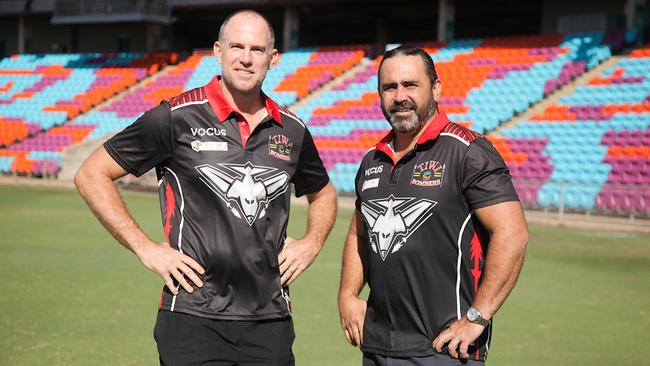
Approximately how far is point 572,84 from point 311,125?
8782 mm

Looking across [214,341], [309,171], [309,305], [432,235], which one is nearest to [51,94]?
[309,305]

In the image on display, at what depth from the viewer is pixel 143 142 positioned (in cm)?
373

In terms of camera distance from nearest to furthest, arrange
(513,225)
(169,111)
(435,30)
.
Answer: (513,225)
(169,111)
(435,30)

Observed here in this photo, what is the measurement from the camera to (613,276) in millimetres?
11602

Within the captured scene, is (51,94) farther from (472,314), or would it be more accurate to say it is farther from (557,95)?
(472,314)

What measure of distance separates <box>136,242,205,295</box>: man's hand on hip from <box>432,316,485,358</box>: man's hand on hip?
3.64 feet

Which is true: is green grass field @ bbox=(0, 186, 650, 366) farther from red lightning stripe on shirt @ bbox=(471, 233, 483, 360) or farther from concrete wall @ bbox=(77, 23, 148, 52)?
concrete wall @ bbox=(77, 23, 148, 52)

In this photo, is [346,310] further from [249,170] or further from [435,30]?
[435,30]

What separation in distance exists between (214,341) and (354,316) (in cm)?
68

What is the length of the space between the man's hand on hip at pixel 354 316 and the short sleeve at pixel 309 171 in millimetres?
677

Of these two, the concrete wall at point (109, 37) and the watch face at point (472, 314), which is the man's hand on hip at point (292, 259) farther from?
the concrete wall at point (109, 37)

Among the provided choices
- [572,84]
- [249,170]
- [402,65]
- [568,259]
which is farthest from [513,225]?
[572,84]

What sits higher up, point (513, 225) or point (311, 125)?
point (513, 225)

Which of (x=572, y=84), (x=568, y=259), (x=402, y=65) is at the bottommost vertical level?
(x=568, y=259)
